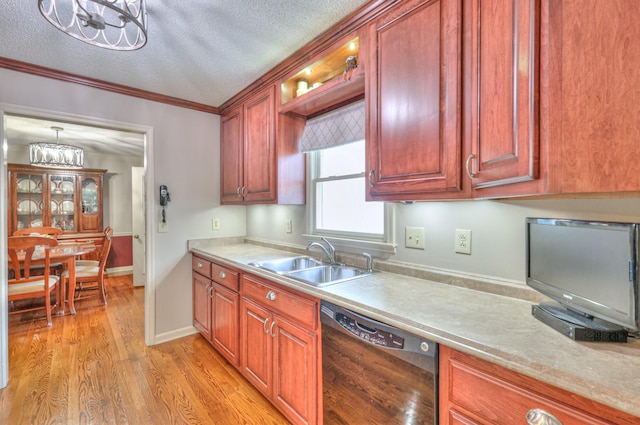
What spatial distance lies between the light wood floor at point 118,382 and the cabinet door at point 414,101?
161 cm

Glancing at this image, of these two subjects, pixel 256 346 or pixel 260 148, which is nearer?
pixel 256 346

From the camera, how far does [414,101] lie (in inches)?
52.6

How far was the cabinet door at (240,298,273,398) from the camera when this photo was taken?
183 cm

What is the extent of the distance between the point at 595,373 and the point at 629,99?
64 cm

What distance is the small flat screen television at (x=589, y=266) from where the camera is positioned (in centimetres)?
78

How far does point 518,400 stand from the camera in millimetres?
802

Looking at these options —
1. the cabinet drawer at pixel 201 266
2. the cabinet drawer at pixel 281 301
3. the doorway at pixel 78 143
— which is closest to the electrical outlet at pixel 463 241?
the cabinet drawer at pixel 281 301

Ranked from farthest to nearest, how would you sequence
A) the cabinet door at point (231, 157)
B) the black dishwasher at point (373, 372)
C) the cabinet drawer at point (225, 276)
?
the cabinet door at point (231, 157) → the cabinet drawer at point (225, 276) → the black dishwasher at point (373, 372)

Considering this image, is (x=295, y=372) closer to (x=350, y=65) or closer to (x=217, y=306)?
(x=217, y=306)

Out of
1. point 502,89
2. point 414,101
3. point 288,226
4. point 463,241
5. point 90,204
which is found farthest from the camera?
point 90,204

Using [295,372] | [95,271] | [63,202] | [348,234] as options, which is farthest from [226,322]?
[63,202]

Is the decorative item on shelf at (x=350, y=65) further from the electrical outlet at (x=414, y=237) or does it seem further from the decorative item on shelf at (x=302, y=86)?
the electrical outlet at (x=414, y=237)

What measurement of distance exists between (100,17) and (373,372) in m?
1.99

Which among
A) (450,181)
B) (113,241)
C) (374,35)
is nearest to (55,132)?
(113,241)
